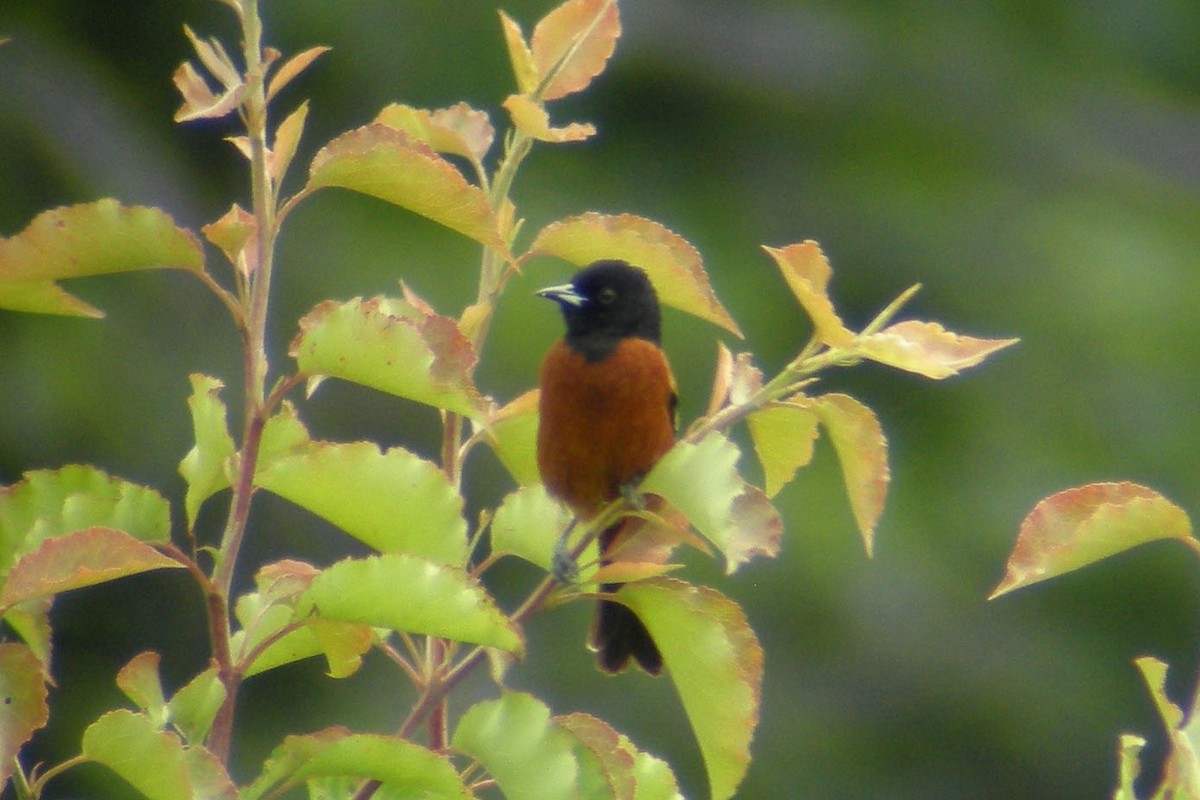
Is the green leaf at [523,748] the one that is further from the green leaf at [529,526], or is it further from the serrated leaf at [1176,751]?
the serrated leaf at [1176,751]

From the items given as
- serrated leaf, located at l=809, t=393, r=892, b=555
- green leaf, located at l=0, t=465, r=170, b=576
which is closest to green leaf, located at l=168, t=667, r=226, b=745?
green leaf, located at l=0, t=465, r=170, b=576

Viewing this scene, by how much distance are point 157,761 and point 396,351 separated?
1.30ft

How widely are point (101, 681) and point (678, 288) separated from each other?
14.2ft

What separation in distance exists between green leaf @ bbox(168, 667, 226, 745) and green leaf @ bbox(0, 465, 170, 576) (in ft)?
0.48

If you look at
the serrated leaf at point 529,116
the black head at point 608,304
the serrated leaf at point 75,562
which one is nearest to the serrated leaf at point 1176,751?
the serrated leaf at point 529,116

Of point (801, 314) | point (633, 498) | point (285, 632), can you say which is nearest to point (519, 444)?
point (633, 498)

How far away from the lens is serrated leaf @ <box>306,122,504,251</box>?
53.9 inches

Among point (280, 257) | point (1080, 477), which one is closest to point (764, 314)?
point (1080, 477)

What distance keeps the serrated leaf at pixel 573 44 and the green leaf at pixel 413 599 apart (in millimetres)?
599

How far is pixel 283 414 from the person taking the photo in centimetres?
149

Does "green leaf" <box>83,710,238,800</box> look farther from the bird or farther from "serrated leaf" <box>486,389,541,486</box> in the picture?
the bird

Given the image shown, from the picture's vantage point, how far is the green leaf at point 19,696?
1248mm

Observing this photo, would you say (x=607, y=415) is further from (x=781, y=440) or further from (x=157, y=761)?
(x=157, y=761)

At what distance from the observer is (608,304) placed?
2646 millimetres
